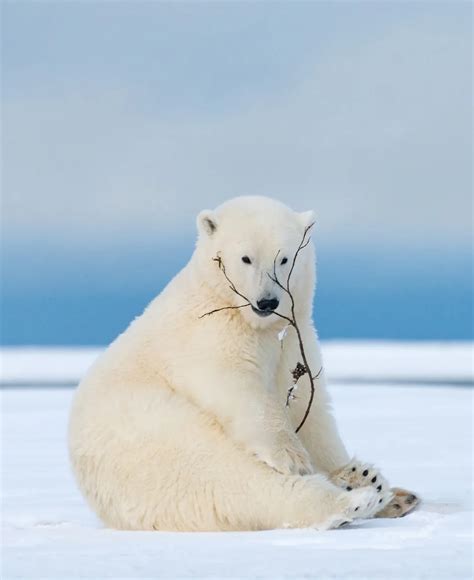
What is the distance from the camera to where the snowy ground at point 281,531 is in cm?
317

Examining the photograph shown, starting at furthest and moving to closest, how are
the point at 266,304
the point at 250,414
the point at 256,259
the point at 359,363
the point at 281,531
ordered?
the point at 359,363, the point at 256,259, the point at 266,304, the point at 250,414, the point at 281,531

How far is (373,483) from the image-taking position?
13.7 feet

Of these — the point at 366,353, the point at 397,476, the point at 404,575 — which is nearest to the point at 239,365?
the point at 404,575

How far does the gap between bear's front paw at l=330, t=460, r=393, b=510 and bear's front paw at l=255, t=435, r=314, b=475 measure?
0.47 ft

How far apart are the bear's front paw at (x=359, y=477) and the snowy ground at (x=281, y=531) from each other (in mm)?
155

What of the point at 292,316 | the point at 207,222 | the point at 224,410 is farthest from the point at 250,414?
the point at 207,222

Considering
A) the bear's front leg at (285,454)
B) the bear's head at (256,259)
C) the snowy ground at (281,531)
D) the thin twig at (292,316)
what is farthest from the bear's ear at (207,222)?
the snowy ground at (281,531)

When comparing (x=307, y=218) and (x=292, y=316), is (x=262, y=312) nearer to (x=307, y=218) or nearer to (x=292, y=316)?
(x=292, y=316)

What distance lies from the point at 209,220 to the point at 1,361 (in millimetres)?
17127

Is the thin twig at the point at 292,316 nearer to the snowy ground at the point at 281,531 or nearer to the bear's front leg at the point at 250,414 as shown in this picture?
the bear's front leg at the point at 250,414

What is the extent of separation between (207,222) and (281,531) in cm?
129

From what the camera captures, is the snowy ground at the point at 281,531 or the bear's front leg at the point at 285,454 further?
the bear's front leg at the point at 285,454

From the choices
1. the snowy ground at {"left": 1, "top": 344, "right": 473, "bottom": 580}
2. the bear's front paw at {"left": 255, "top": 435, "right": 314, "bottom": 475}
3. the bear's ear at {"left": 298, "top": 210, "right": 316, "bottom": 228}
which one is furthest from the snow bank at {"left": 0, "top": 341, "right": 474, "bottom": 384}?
the bear's front paw at {"left": 255, "top": 435, "right": 314, "bottom": 475}

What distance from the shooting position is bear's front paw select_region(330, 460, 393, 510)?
4152mm
